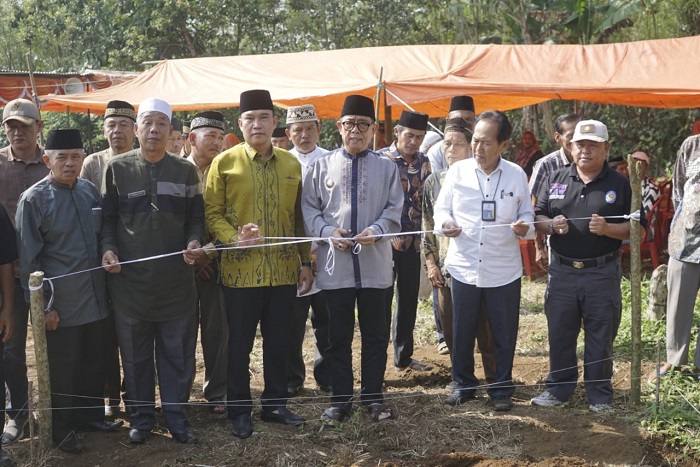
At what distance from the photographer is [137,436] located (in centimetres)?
416

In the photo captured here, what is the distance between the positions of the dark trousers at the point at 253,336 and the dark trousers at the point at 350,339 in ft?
0.89

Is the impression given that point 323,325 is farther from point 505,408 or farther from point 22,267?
point 22,267

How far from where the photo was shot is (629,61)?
787cm

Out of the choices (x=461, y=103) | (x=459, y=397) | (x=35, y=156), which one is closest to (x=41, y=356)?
(x=35, y=156)

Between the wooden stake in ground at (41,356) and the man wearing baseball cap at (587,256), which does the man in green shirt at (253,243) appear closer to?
the wooden stake in ground at (41,356)

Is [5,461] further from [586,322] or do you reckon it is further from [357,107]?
[586,322]

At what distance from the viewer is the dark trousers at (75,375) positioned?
4102mm

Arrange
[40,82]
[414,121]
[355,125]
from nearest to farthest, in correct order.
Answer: [355,125]
[414,121]
[40,82]

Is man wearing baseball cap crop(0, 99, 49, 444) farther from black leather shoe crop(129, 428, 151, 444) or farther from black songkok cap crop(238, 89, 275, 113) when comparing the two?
black songkok cap crop(238, 89, 275, 113)

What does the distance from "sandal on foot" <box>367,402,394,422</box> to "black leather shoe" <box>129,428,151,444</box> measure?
127 cm

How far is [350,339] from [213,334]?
35.9 inches

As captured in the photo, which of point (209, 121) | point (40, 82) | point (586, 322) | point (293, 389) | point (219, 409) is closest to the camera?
point (586, 322)

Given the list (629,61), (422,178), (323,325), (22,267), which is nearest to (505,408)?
(323,325)

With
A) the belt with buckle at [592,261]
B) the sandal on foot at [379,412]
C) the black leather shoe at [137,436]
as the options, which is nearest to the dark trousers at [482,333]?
the belt with buckle at [592,261]
